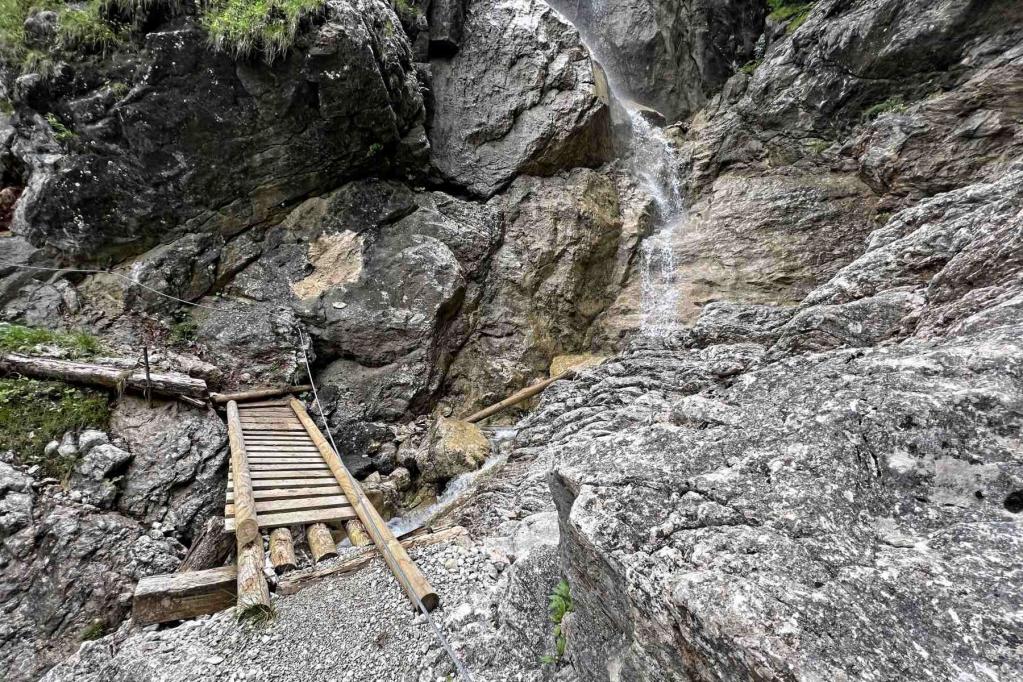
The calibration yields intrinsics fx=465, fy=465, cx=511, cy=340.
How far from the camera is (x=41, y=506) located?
5566 mm

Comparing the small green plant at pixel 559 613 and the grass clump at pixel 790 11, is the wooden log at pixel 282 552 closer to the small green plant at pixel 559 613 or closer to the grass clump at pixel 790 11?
the small green plant at pixel 559 613

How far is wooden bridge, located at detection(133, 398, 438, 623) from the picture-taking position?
13.3ft

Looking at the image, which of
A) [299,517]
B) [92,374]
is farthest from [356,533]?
[92,374]

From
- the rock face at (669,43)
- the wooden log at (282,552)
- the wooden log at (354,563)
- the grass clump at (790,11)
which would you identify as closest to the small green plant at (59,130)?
the wooden log at (282,552)

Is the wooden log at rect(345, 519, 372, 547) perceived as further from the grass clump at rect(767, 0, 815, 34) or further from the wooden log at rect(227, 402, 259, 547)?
the grass clump at rect(767, 0, 815, 34)

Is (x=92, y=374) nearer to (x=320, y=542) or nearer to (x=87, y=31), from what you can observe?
(x=320, y=542)

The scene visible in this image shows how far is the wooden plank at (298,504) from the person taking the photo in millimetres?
5152

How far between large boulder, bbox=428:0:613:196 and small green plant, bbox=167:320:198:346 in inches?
269

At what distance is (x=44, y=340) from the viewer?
7.85 metres

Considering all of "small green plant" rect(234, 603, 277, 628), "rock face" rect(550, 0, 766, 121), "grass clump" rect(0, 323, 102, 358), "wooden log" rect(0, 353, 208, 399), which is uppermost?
"rock face" rect(550, 0, 766, 121)

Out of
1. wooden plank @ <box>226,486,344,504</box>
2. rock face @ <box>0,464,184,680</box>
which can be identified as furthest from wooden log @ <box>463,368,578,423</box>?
rock face @ <box>0,464,184,680</box>

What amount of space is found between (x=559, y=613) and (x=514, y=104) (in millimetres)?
12862

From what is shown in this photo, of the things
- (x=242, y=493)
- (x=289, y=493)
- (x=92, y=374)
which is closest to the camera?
(x=242, y=493)

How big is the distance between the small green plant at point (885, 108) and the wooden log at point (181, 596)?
48.4 ft
